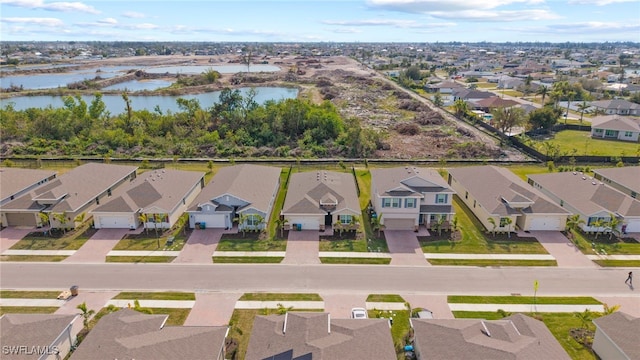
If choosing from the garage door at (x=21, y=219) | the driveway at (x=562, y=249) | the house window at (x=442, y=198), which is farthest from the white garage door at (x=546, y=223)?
the garage door at (x=21, y=219)

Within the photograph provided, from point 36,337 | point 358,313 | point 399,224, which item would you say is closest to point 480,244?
point 399,224

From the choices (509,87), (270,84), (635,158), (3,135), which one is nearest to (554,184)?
(635,158)

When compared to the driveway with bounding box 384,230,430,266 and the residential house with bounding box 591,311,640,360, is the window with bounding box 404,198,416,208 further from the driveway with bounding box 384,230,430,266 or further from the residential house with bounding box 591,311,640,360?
the residential house with bounding box 591,311,640,360

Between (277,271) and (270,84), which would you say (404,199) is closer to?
(277,271)

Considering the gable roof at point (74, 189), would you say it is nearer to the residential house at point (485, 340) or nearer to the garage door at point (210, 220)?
the garage door at point (210, 220)

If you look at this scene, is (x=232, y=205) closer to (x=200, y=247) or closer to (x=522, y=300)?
(x=200, y=247)

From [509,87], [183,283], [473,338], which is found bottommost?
[183,283]
